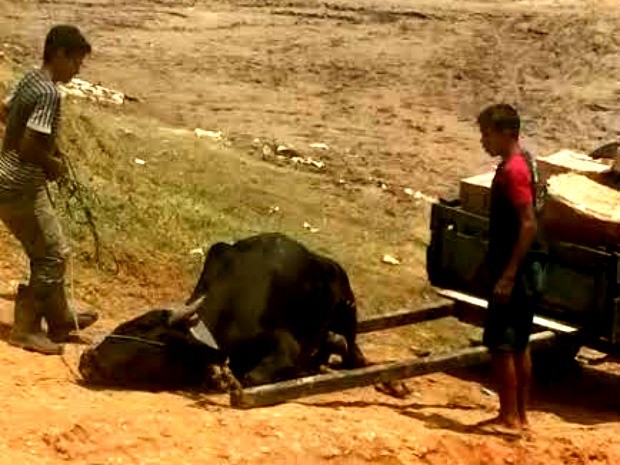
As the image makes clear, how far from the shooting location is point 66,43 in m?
7.95

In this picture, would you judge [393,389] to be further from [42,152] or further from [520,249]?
[42,152]

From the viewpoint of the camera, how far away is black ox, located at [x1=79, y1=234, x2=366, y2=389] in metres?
8.02

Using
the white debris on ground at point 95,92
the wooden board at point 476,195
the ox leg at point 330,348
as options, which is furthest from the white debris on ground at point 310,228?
the ox leg at point 330,348

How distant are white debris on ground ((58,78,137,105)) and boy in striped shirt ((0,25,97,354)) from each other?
735cm

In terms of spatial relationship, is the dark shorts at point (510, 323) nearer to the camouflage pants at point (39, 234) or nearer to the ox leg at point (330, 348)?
the ox leg at point (330, 348)

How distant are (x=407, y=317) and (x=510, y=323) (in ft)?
5.73

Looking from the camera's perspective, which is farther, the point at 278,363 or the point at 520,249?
the point at 278,363

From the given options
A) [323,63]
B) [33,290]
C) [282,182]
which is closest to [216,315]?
[33,290]

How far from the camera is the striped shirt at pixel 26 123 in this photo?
793 centimetres

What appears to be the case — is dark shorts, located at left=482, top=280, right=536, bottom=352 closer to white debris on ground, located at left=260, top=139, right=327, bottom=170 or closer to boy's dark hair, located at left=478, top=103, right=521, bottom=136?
boy's dark hair, located at left=478, top=103, right=521, bottom=136

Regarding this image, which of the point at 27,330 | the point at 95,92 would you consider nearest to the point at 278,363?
the point at 27,330

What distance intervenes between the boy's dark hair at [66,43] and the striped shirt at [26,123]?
0.15 metres

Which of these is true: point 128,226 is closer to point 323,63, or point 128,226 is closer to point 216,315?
point 216,315

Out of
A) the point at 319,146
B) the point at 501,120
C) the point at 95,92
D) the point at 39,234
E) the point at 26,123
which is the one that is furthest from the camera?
the point at 95,92
